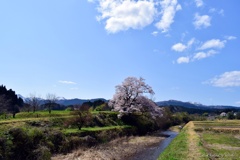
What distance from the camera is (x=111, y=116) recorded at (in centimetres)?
5716

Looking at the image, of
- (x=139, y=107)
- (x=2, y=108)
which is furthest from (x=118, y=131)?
(x=2, y=108)

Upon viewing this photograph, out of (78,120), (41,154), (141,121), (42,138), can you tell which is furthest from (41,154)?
(141,121)

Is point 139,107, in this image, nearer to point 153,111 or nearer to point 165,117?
point 153,111

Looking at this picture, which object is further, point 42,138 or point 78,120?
point 78,120

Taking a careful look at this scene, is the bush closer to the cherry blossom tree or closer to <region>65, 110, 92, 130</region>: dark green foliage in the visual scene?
<region>65, 110, 92, 130</region>: dark green foliage

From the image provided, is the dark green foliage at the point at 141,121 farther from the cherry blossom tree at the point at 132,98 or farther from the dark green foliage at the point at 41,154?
the dark green foliage at the point at 41,154

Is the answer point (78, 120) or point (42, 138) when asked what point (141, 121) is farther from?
point (42, 138)

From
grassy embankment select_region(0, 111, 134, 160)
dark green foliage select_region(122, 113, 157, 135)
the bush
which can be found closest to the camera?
the bush

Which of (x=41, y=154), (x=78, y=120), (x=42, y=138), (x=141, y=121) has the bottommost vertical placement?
(x=41, y=154)

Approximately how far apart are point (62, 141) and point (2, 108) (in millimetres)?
41769

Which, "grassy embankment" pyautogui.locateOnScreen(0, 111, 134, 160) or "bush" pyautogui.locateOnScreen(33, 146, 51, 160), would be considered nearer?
"bush" pyautogui.locateOnScreen(33, 146, 51, 160)

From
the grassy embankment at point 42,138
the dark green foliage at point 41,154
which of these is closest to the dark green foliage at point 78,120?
the grassy embankment at point 42,138

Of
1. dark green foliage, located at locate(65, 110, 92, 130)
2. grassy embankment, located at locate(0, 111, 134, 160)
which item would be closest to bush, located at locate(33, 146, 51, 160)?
grassy embankment, located at locate(0, 111, 134, 160)

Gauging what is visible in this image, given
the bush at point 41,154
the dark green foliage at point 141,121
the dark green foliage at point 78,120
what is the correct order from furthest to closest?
1. the dark green foliage at point 141,121
2. the dark green foliage at point 78,120
3. the bush at point 41,154
